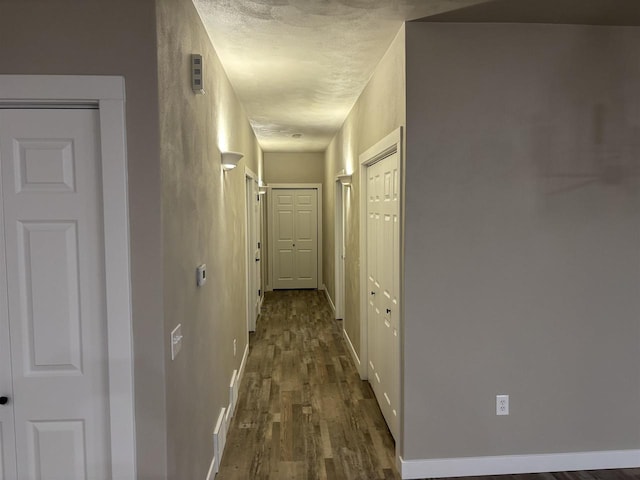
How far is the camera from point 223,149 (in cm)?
312

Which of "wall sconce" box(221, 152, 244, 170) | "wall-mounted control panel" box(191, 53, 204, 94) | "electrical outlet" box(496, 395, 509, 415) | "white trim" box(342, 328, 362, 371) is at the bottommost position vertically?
"white trim" box(342, 328, 362, 371)

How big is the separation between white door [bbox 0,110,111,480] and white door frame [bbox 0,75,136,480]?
0.05 meters

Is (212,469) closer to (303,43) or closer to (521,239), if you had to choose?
(521,239)

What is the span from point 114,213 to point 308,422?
2.31m

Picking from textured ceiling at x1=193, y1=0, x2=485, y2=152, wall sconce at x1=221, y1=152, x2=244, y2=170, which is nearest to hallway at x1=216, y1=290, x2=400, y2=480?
wall sconce at x1=221, y1=152, x2=244, y2=170

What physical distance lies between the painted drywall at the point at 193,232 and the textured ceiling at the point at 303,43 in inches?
6.0

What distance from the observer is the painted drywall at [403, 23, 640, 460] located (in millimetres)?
2457

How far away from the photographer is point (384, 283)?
324cm

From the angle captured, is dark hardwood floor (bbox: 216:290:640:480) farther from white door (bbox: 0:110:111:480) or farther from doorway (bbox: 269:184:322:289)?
doorway (bbox: 269:184:322:289)

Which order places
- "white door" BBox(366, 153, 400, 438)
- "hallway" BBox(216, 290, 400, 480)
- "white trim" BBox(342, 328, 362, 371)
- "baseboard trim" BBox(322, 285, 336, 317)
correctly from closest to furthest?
1. "hallway" BBox(216, 290, 400, 480)
2. "white door" BBox(366, 153, 400, 438)
3. "white trim" BBox(342, 328, 362, 371)
4. "baseboard trim" BBox(322, 285, 336, 317)

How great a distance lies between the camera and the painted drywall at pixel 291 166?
8.08m

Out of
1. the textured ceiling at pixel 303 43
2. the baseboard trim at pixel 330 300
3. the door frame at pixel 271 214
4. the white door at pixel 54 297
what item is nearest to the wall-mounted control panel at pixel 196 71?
the textured ceiling at pixel 303 43

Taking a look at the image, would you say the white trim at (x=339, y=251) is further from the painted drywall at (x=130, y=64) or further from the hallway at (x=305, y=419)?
the painted drywall at (x=130, y=64)

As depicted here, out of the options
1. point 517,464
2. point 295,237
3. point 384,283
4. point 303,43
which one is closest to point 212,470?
point 384,283
